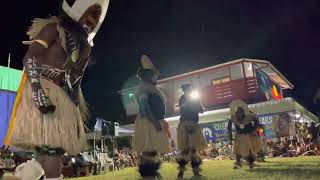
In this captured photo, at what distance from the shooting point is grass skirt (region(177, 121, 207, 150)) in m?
7.92

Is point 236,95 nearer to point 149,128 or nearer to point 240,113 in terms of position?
point 240,113

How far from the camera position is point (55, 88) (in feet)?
11.0

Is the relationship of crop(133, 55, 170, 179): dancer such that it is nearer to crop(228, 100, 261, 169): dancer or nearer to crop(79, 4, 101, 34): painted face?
crop(79, 4, 101, 34): painted face

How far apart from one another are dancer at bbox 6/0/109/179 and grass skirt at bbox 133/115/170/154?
2.39 meters

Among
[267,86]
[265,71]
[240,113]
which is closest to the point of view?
[240,113]

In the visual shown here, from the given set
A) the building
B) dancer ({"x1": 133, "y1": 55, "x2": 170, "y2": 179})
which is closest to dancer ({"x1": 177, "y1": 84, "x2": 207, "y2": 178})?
dancer ({"x1": 133, "y1": 55, "x2": 170, "y2": 179})

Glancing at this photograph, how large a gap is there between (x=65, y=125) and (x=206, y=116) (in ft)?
77.7

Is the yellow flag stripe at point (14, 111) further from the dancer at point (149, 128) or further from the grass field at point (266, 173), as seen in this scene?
the grass field at point (266, 173)

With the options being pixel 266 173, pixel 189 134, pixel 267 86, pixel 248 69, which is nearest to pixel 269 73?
pixel 267 86

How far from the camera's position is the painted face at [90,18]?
3.64 metres

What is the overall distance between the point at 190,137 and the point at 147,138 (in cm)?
211

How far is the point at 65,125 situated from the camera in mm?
3281

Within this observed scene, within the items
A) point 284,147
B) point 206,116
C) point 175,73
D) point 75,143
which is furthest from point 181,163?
point 175,73

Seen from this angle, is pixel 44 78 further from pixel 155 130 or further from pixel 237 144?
pixel 237 144
